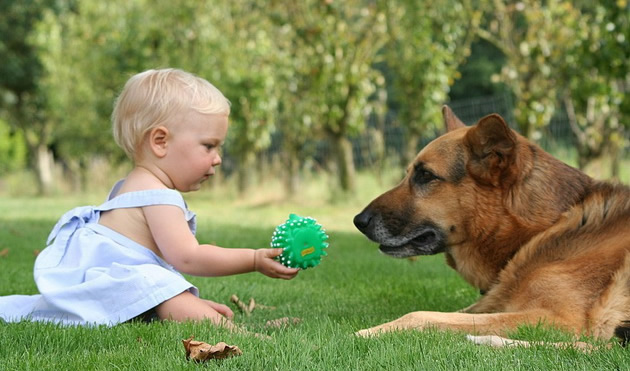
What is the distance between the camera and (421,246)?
4191 millimetres

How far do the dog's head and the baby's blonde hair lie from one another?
1078 millimetres

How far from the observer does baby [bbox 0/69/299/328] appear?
3.82m

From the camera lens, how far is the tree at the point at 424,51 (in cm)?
1403

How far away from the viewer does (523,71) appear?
12.9m

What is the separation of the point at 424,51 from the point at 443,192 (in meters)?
11.0

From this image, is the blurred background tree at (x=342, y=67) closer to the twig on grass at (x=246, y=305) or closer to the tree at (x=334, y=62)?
the tree at (x=334, y=62)

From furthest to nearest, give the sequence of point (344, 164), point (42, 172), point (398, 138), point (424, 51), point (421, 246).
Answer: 1. point (42, 172)
2. point (398, 138)
3. point (344, 164)
4. point (424, 51)
5. point (421, 246)

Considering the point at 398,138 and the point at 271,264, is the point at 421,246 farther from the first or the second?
the point at 398,138

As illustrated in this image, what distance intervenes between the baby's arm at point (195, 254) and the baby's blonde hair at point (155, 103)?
0.46 metres

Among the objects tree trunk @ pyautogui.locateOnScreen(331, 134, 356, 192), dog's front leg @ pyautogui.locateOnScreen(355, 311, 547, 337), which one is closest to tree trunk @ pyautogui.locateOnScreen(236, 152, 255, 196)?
tree trunk @ pyautogui.locateOnScreen(331, 134, 356, 192)

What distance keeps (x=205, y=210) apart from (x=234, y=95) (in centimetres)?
298

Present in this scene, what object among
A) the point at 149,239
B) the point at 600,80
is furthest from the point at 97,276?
the point at 600,80

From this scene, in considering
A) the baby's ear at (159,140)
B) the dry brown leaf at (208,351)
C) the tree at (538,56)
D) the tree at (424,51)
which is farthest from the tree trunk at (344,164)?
the dry brown leaf at (208,351)

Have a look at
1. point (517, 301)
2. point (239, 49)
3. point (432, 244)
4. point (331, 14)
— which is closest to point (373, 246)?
point (432, 244)
